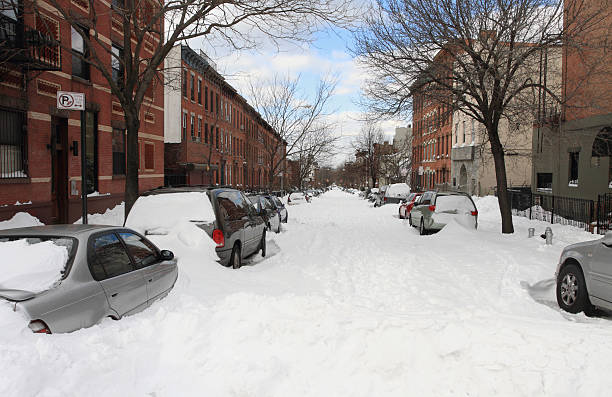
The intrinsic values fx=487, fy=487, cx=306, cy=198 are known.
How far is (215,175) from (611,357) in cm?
3750

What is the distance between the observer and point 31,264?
13.7ft

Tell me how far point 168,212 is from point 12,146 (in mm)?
7917

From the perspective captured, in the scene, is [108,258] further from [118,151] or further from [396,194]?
[396,194]

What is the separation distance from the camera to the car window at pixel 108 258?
15.5ft

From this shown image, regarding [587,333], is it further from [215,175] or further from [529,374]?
[215,175]

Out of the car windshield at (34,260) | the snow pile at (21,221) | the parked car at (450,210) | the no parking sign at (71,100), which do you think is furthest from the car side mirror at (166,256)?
the parked car at (450,210)

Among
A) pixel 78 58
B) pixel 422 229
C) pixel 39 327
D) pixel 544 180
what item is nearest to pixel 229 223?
pixel 39 327

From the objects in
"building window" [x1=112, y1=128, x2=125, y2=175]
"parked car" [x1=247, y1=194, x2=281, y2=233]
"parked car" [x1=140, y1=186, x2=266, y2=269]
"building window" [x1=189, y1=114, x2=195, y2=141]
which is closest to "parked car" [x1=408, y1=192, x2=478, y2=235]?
"parked car" [x1=247, y1=194, x2=281, y2=233]

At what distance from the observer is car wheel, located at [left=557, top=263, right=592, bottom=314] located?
22.5 ft

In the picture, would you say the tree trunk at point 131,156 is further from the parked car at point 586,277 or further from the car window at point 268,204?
the parked car at point 586,277

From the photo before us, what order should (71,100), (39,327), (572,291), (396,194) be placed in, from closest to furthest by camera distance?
(39,327) < (572,291) < (71,100) < (396,194)

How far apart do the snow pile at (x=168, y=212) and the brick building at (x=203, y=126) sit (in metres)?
11.5

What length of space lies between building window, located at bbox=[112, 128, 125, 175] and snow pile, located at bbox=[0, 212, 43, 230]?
6483 mm

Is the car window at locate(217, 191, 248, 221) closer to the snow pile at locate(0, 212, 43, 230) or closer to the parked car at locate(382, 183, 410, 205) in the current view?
the snow pile at locate(0, 212, 43, 230)
